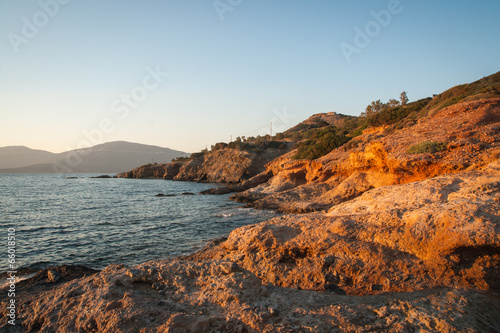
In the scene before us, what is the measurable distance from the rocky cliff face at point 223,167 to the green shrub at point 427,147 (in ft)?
151

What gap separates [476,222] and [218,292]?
588cm

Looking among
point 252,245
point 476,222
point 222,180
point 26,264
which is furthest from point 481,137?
point 222,180

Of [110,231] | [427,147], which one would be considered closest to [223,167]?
[110,231]

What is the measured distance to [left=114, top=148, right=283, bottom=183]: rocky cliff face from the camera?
60.7 meters

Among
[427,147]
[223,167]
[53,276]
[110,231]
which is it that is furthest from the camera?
[223,167]

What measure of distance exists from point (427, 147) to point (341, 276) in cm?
980

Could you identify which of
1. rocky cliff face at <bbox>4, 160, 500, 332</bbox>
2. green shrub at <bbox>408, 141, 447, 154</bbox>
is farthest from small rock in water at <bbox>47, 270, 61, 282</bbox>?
green shrub at <bbox>408, 141, 447, 154</bbox>

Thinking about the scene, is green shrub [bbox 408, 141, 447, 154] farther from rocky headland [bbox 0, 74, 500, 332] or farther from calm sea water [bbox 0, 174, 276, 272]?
calm sea water [bbox 0, 174, 276, 272]

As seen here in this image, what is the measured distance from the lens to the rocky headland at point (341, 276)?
359 centimetres

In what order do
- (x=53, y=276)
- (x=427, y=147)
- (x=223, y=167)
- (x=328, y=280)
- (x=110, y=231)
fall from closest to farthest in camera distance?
1. (x=328, y=280)
2. (x=53, y=276)
3. (x=427, y=147)
4. (x=110, y=231)
5. (x=223, y=167)

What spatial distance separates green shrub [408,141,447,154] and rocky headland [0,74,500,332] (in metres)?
0.07

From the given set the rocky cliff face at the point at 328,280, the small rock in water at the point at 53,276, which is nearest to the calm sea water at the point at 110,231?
the small rock in water at the point at 53,276

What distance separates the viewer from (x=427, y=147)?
12.9m

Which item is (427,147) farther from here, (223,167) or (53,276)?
(223,167)
